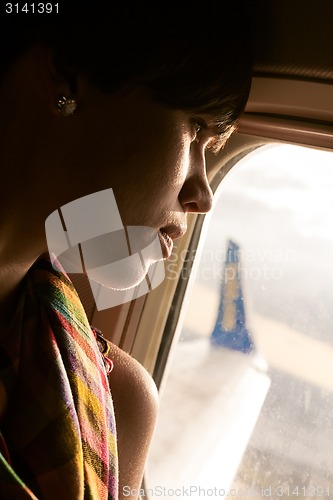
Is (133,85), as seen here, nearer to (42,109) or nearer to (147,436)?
(42,109)

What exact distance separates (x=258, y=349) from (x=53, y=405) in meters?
0.66

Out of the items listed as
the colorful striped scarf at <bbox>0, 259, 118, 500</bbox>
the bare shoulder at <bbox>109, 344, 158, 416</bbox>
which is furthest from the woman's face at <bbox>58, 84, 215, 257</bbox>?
the bare shoulder at <bbox>109, 344, 158, 416</bbox>

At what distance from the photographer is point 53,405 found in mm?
859

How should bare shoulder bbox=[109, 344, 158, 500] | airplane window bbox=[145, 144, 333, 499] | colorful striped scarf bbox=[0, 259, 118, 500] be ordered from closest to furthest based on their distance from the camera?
colorful striped scarf bbox=[0, 259, 118, 500] < bare shoulder bbox=[109, 344, 158, 500] < airplane window bbox=[145, 144, 333, 499]

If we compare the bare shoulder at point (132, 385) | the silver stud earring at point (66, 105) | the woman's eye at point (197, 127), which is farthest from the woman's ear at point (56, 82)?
the bare shoulder at point (132, 385)

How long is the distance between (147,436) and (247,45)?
757 mm

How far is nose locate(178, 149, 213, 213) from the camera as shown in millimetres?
942

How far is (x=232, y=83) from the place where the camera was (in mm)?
873

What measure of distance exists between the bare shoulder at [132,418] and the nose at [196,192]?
39 cm

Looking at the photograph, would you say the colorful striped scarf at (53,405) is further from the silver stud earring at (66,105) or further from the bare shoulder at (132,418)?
the silver stud earring at (66,105)

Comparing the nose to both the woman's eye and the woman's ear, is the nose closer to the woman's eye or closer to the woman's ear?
the woman's eye

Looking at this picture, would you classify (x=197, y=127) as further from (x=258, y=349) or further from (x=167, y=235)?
(x=258, y=349)

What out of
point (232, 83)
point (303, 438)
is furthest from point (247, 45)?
point (303, 438)

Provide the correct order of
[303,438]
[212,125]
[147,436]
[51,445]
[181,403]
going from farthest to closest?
1. [181,403]
2. [303,438]
3. [147,436]
4. [212,125]
5. [51,445]
